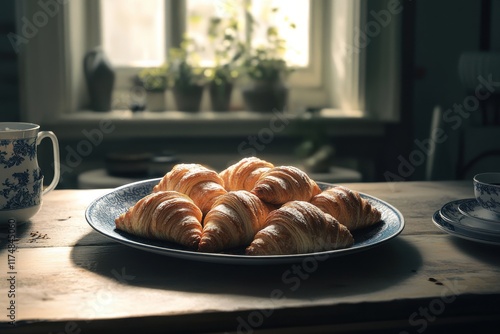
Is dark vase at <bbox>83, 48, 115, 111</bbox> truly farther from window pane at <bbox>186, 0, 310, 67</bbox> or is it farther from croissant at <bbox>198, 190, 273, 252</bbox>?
croissant at <bbox>198, 190, 273, 252</bbox>

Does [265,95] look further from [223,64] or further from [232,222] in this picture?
[232,222]

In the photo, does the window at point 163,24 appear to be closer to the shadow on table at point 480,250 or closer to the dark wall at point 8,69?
the dark wall at point 8,69

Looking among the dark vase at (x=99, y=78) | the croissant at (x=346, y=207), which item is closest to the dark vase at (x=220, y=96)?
the dark vase at (x=99, y=78)

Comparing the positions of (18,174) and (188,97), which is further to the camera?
(188,97)

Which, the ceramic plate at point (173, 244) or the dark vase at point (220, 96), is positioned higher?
the dark vase at point (220, 96)

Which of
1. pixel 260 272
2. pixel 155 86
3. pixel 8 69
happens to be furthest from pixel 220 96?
pixel 260 272

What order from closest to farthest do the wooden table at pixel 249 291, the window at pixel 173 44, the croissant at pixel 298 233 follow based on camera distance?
the wooden table at pixel 249 291, the croissant at pixel 298 233, the window at pixel 173 44

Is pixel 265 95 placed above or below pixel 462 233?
above
